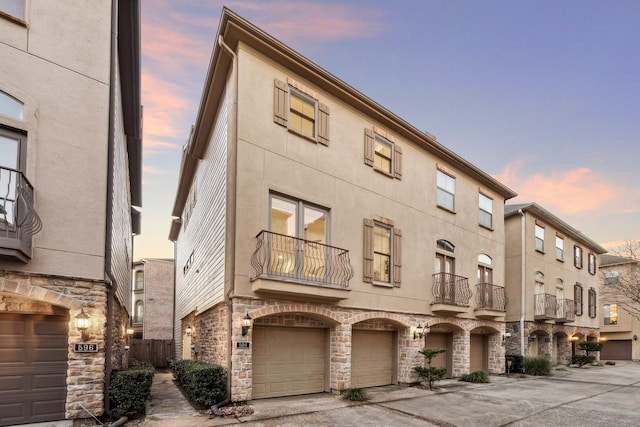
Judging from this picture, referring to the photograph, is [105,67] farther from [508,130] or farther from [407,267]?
[508,130]

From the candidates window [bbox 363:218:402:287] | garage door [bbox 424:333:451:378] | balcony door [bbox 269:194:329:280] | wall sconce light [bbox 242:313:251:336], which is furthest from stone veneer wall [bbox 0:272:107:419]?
garage door [bbox 424:333:451:378]

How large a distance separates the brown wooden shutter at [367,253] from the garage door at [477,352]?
8.25m

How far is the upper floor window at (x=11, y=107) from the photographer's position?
22.6 feet

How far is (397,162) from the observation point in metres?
13.7

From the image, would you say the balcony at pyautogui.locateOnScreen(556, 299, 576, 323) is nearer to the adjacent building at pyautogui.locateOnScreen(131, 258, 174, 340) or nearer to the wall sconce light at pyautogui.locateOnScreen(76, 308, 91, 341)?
the wall sconce light at pyautogui.locateOnScreen(76, 308, 91, 341)

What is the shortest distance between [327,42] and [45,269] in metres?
13.4

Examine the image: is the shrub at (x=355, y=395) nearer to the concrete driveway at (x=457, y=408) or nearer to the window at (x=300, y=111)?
the concrete driveway at (x=457, y=408)

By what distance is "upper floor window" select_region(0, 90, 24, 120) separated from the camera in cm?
690

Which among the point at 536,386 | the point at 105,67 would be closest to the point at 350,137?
the point at 105,67

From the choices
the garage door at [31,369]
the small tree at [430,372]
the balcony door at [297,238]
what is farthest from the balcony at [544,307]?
the garage door at [31,369]

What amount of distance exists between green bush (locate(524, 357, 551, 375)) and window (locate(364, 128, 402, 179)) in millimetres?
11355

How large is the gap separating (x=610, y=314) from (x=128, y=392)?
3719 cm

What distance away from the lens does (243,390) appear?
8852 mm

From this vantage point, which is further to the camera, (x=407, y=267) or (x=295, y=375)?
(x=407, y=267)
